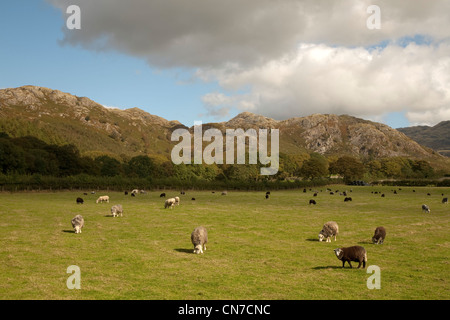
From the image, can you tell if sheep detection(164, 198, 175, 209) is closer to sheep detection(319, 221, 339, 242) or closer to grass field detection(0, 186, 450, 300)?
grass field detection(0, 186, 450, 300)

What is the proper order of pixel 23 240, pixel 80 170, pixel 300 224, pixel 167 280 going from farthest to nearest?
pixel 80 170, pixel 300 224, pixel 23 240, pixel 167 280

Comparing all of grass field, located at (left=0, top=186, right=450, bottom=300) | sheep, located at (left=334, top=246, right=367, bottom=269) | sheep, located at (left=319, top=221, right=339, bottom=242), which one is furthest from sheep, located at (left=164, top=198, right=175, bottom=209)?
sheep, located at (left=334, top=246, right=367, bottom=269)

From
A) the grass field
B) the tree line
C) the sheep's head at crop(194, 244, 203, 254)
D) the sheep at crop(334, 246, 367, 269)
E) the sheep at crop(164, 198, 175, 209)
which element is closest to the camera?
the grass field

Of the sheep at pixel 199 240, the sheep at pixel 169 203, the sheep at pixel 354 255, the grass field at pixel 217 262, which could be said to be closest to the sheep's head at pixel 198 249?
the sheep at pixel 199 240

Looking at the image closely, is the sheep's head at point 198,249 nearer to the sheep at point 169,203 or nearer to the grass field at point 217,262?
the grass field at point 217,262

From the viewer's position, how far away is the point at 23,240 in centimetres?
2205

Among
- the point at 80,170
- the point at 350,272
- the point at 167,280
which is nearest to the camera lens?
the point at 167,280

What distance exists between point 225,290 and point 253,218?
22397mm

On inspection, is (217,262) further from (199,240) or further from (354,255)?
(354,255)

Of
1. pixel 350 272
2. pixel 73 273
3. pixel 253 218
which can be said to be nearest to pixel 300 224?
pixel 253 218

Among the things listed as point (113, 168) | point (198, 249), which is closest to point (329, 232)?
point (198, 249)

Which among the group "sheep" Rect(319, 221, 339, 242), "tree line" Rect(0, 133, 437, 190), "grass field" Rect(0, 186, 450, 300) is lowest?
"grass field" Rect(0, 186, 450, 300)
